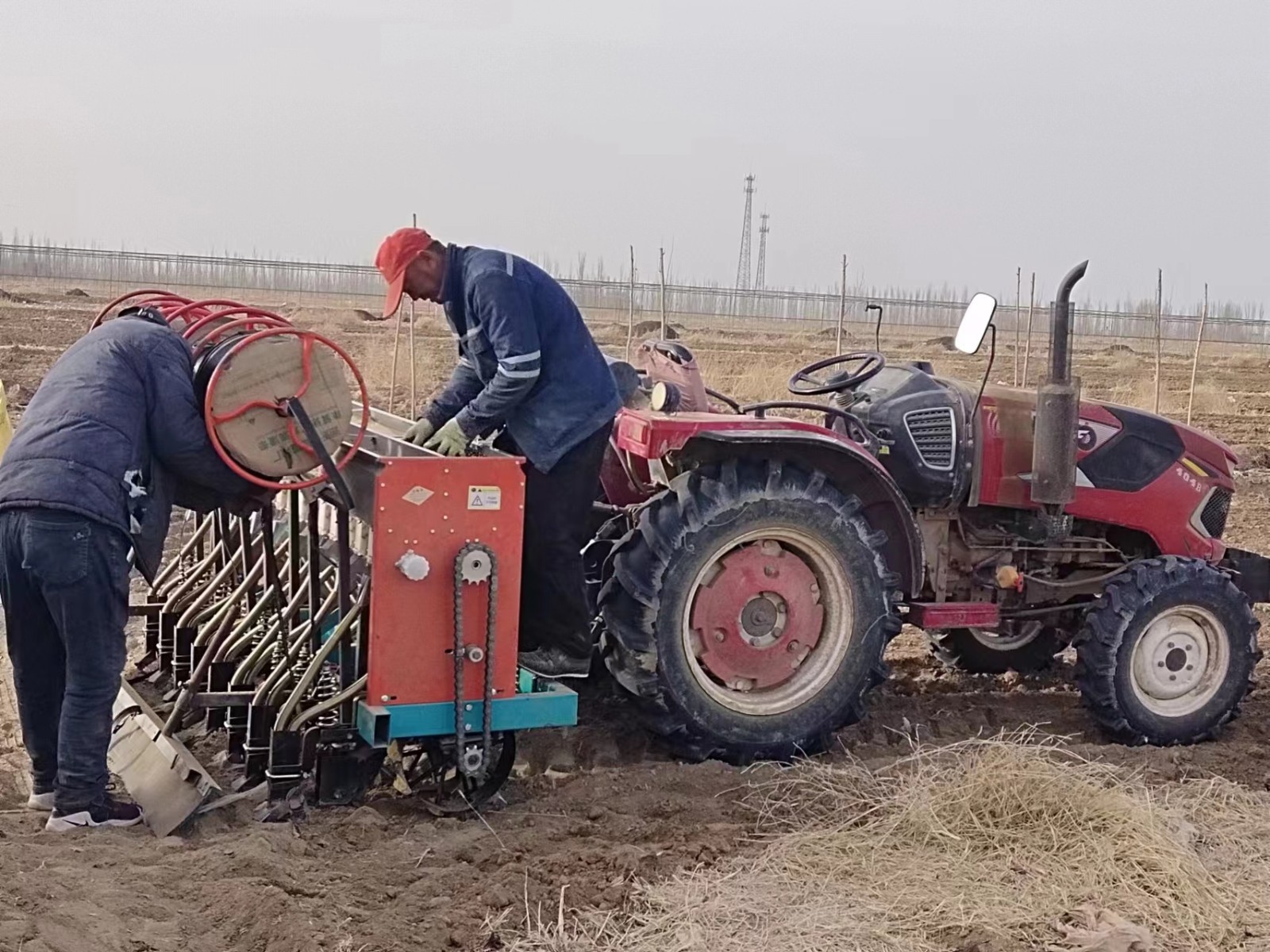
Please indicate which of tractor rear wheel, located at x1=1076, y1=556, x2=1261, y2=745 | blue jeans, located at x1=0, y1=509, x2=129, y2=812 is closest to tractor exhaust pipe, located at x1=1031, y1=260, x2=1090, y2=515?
tractor rear wheel, located at x1=1076, y1=556, x2=1261, y2=745

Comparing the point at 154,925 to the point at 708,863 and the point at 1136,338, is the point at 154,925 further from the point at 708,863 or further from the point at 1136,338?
the point at 1136,338

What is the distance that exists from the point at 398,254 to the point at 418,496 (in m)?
0.94

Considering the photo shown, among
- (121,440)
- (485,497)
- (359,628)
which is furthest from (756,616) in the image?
(121,440)

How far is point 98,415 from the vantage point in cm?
410

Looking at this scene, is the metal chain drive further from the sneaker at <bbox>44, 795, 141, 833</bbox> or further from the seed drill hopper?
the sneaker at <bbox>44, 795, 141, 833</bbox>

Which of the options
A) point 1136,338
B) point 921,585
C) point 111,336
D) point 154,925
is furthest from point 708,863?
point 1136,338

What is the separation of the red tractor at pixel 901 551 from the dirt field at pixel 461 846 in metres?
0.29

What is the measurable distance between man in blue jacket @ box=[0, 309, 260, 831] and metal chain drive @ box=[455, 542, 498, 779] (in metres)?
0.82

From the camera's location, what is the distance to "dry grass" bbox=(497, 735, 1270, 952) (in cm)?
353

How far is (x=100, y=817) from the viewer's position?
4.23 m

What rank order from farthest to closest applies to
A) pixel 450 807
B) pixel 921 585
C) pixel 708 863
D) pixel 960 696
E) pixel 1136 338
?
1. pixel 1136 338
2. pixel 960 696
3. pixel 921 585
4. pixel 450 807
5. pixel 708 863

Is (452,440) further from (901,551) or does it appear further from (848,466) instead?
(901,551)

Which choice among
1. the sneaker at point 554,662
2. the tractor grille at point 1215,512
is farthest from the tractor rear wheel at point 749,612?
the tractor grille at point 1215,512

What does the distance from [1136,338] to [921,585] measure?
162 feet
